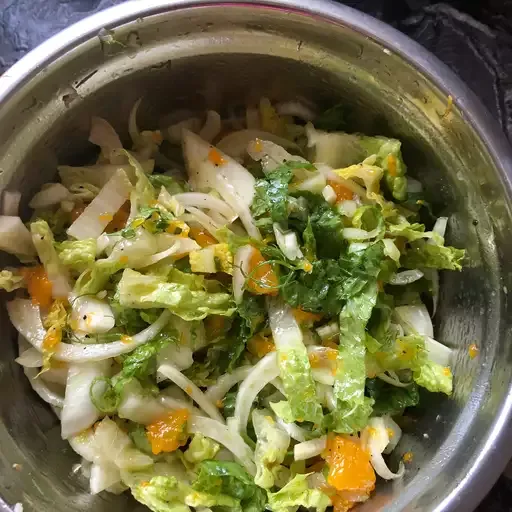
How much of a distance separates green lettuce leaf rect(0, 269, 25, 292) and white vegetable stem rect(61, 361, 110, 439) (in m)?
0.23

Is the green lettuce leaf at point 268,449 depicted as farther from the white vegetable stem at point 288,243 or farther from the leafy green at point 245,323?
the white vegetable stem at point 288,243

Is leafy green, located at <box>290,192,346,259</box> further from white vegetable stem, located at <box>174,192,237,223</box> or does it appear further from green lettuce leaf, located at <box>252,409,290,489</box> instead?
green lettuce leaf, located at <box>252,409,290,489</box>

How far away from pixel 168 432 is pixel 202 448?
9 cm

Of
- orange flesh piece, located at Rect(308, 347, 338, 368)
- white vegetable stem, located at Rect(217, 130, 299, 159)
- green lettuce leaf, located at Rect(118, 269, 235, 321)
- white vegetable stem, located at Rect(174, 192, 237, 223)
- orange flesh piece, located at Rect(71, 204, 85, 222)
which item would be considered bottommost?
A: orange flesh piece, located at Rect(308, 347, 338, 368)

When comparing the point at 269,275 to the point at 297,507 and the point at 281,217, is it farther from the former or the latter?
the point at 297,507

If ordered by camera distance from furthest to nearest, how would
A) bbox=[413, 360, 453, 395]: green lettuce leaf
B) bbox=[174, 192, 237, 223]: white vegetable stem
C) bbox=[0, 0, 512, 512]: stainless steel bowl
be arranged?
bbox=[174, 192, 237, 223]: white vegetable stem < bbox=[413, 360, 453, 395]: green lettuce leaf < bbox=[0, 0, 512, 512]: stainless steel bowl

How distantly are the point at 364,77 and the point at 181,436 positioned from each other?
94cm

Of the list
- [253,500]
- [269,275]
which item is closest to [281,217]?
[269,275]

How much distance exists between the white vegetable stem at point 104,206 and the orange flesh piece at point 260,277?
1.17 feet

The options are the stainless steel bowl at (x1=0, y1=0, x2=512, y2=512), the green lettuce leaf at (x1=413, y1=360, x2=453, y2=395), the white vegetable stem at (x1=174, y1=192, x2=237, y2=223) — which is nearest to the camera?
the stainless steel bowl at (x1=0, y1=0, x2=512, y2=512)

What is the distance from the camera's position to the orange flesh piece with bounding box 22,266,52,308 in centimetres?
153

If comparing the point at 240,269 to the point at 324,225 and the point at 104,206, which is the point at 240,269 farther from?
the point at 104,206

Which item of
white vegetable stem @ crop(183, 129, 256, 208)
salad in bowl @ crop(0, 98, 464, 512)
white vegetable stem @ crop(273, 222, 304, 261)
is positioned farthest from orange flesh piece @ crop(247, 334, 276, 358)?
white vegetable stem @ crop(183, 129, 256, 208)

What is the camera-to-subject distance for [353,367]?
1443 millimetres
